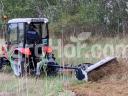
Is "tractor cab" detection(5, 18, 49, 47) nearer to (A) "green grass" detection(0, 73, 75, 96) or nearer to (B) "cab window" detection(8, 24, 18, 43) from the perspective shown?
(B) "cab window" detection(8, 24, 18, 43)

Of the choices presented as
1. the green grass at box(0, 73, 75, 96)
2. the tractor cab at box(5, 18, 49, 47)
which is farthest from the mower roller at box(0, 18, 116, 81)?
the green grass at box(0, 73, 75, 96)

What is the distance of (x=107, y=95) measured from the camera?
8.71 m

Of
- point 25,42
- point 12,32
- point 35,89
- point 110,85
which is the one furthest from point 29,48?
point 35,89

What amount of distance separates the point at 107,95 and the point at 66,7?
1557 cm

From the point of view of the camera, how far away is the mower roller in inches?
498

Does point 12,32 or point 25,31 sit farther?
point 12,32

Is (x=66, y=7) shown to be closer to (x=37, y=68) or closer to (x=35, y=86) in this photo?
(x=37, y=68)

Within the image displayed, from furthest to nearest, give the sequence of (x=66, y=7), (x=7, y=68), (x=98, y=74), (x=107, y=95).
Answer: (x=66, y=7)
(x=7, y=68)
(x=98, y=74)
(x=107, y=95)

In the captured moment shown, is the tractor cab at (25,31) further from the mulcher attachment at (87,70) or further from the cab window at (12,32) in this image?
the mulcher attachment at (87,70)

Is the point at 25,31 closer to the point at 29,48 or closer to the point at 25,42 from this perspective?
the point at 25,42

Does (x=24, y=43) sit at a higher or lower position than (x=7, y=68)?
higher

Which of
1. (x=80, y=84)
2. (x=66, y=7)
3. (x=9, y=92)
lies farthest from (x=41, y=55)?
(x=66, y=7)

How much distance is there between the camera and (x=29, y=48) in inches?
506

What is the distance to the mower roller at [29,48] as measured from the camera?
41.5ft
